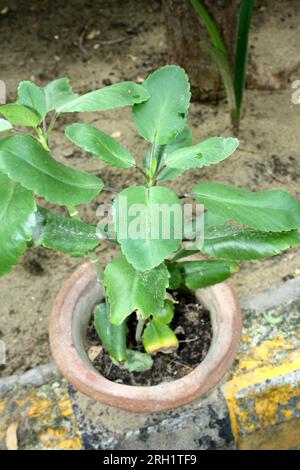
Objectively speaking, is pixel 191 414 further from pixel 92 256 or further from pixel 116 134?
pixel 116 134

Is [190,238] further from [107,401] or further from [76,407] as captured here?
[76,407]

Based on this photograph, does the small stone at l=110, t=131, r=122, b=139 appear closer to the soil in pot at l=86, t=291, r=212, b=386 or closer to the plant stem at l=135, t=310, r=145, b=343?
the soil in pot at l=86, t=291, r=212, b=386

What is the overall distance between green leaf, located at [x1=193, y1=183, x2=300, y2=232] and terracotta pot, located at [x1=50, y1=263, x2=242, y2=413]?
456 millimetres

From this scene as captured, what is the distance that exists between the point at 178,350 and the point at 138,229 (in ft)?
2.14

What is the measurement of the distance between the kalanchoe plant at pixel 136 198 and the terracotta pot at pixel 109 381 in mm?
195

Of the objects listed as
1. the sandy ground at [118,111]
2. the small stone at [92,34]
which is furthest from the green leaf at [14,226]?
the small stone at [92,34]

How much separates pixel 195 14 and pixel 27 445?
1497 mm

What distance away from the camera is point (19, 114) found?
117cm

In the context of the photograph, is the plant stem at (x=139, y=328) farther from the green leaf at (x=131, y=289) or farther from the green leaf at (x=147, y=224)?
the green leaf at (x=147, y=224)

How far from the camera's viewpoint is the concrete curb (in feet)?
5.17

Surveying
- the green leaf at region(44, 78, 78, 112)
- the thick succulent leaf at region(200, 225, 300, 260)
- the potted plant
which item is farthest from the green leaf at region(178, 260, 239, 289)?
the green leaf at region(44, 78, 78, 112)

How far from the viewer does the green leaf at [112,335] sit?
4.84 feet

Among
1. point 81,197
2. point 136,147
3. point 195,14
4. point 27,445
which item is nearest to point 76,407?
point 27,445

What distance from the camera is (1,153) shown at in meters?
1.09
